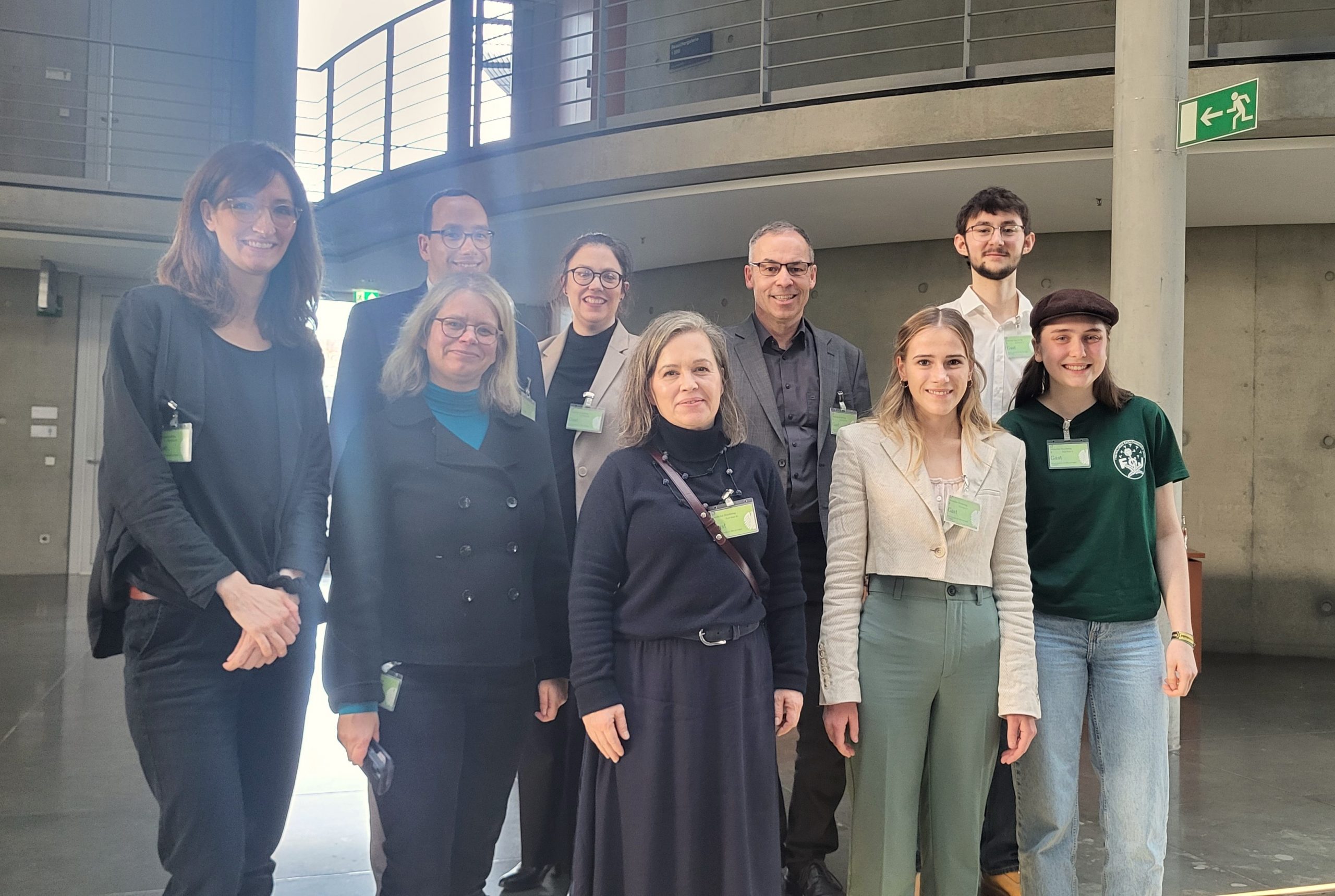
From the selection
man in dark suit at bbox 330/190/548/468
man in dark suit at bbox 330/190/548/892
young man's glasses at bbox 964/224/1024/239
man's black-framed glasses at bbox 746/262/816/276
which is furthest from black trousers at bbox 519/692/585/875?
young man's glasses at bbox 964/224/1024/239

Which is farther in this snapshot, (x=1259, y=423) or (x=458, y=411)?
(x=1259, y=423)

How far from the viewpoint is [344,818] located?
3.76 m

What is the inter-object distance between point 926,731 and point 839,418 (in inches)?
36.9

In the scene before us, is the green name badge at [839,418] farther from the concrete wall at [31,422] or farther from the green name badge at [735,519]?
the concrete wall at [31,422]

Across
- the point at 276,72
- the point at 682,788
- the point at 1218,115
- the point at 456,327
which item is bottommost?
the point at 682,788

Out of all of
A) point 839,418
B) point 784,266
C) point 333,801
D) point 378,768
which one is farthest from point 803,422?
point 333,801

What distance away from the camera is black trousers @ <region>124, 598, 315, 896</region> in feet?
6.04

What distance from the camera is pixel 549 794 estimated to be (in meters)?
3.01

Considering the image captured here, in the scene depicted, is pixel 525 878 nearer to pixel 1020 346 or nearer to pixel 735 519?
pixel 735 519

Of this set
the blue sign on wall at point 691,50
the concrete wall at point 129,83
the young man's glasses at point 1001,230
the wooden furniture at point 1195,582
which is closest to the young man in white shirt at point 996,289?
the young man's glasses at point 1001,230

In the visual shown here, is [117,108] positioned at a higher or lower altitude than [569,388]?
higher

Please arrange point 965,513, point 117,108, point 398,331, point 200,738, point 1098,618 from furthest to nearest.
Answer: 1. point 117,108
2. point 398,331
3. point 1098,618
4. point 965,513
5. point 200,738

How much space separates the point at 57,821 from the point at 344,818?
3.20 ft

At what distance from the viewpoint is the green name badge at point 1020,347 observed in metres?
2.95
